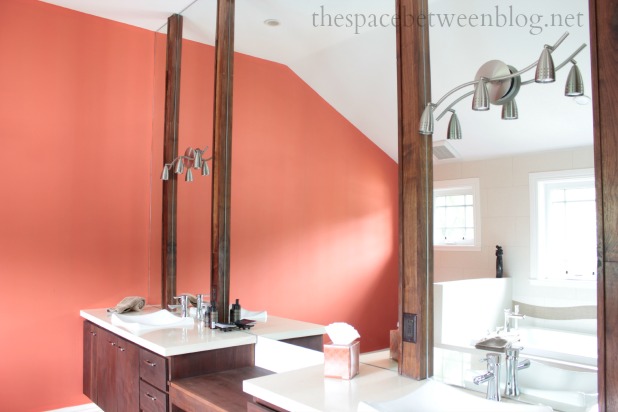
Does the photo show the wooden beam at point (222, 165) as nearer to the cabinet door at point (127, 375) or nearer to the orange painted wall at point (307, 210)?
the orange painted wall at point (307, 210)

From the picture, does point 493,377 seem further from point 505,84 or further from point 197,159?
point 197,159

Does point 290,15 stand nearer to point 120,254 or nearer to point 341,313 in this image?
point 341,313

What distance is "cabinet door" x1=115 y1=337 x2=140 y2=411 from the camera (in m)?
3.12

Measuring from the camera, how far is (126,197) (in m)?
4.34

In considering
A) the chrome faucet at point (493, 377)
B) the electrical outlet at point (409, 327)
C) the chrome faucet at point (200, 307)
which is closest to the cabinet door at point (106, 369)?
the chrome faucet at point (200, 307)

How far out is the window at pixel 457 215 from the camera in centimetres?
201

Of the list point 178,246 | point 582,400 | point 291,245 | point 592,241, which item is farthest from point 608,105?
point 178,246

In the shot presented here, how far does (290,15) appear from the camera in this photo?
3.07m

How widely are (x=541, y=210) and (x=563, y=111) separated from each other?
33 cm

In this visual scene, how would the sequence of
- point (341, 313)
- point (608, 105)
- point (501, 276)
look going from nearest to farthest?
1. point (608, 105)
2. point (501, 276)
3. point (341, 313)

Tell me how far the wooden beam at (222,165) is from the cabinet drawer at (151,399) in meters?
0.64

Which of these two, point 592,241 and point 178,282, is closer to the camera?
point 592,241

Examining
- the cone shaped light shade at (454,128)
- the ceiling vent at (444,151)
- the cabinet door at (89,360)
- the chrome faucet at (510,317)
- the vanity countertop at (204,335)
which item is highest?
the cone shaped light shade at (454,128)

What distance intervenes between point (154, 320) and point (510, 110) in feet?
9.04
